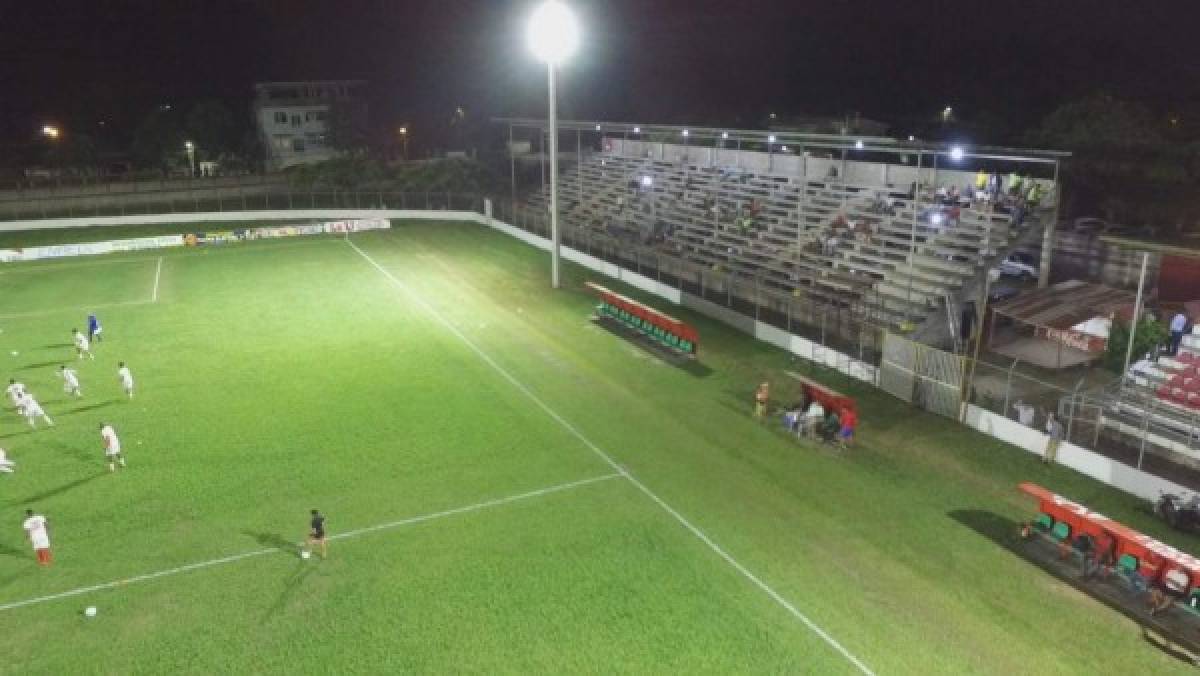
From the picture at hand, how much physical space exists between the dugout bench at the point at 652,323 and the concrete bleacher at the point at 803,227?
6.45m

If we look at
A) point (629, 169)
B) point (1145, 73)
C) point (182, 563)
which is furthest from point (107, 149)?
point (1145, 73)

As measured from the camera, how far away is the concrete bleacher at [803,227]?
28.6 m

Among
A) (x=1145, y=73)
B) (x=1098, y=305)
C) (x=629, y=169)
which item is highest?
(x=1145, y=73)

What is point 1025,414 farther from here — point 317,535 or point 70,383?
point 70,383

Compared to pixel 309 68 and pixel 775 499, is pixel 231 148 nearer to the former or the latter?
pixel 309 68

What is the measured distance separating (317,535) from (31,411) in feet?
38.7

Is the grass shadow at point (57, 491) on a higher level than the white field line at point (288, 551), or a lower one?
higher

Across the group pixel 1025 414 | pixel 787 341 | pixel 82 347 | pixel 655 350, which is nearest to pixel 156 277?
pixel 82 347

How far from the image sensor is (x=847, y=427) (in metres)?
20.0

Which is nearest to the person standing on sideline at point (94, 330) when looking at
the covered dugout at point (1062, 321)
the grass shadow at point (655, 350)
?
the grass shadow at point (655, 350)

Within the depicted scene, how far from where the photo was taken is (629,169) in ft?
168

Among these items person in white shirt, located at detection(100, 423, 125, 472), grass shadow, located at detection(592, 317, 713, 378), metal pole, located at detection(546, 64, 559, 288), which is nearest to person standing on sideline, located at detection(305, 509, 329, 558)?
person in white shirt, located at detection(100, 423, 125, 472)

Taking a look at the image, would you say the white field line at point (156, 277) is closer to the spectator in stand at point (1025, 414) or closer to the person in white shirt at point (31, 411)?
the person in white shirt at point (31, 411)

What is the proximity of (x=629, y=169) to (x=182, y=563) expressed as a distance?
40291 mm
